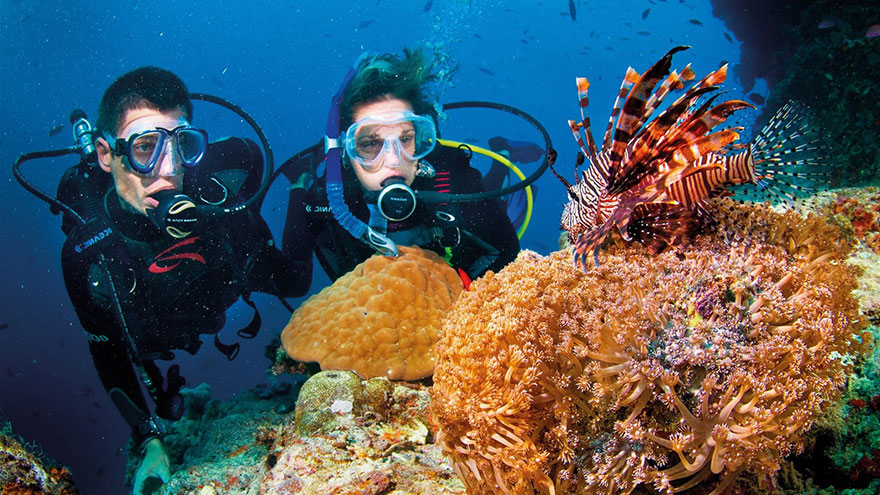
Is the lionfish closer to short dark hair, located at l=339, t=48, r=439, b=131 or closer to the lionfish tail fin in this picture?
the lionfish tail fin

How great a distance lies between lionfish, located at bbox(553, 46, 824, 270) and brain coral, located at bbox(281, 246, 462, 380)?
227cm

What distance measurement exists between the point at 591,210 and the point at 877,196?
9.29ft

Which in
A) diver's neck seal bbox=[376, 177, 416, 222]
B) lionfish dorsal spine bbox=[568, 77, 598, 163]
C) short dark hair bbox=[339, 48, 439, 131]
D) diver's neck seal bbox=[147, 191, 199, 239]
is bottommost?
lionfish dorsal spine bbox=[568, 77, 598, 163]

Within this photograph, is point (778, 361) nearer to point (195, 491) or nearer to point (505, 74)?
point (195, 491)

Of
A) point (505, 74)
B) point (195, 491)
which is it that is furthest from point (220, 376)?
point (505, 74)

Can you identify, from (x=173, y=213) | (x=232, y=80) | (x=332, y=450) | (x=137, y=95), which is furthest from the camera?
(x=232, y=80)

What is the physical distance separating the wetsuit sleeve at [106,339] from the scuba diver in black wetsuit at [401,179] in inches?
105

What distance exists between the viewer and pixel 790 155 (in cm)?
189

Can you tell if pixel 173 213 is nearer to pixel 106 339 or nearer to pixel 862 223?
pixel 106 339

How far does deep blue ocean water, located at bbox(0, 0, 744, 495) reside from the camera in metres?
25.4

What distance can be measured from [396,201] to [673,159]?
142 inches

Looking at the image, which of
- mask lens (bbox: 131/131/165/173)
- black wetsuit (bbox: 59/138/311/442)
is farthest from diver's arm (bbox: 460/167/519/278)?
mask lens (bbox: 131/131/165/173)

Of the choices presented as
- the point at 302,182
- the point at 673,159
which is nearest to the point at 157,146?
the point at 302,182

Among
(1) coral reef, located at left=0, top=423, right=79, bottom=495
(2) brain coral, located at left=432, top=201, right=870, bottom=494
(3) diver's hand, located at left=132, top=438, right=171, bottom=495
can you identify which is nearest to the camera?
(2) brain coral, located at left=432, top=201, right=870, bottom=494
